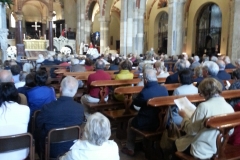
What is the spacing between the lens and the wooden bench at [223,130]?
7.48ft

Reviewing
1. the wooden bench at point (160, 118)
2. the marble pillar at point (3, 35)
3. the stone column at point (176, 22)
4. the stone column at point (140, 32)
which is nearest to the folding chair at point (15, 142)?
the wooden bench at point (160, 118)

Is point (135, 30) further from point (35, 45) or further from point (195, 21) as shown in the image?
point (35, 45)

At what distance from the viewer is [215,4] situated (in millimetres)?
15281

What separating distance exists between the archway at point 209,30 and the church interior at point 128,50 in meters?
0.06

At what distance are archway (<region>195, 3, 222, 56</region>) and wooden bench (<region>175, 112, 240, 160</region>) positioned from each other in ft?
43.9

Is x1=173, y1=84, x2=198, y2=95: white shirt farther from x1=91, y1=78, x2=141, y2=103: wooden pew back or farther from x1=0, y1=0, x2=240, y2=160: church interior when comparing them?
x1=91, y1=78, x2=141, y2=103: wooden pew back

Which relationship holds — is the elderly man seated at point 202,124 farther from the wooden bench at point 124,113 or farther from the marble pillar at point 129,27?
the marble pillar at point 129,27

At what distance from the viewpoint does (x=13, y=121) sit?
8.40 feet

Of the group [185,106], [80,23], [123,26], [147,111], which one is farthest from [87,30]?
[185,106]

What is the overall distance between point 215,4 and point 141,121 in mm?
13879

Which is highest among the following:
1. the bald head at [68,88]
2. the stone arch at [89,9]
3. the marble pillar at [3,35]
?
the stone arch at [89,9]

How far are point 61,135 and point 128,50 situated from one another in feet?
43.3

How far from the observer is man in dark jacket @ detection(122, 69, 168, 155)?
3.49 meters

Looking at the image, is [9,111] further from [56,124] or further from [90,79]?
[90,79]
